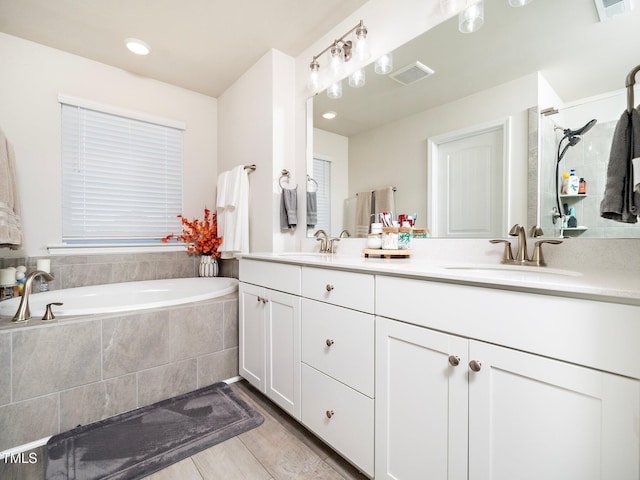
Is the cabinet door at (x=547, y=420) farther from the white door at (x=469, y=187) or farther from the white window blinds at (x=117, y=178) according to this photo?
the white window blinds at (x=117, y=178)

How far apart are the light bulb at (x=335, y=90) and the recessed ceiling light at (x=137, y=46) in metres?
1.43

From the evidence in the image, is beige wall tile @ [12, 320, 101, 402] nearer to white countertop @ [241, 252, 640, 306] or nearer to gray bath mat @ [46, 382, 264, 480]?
gray bath mat @ [46, 382, 264, 480]

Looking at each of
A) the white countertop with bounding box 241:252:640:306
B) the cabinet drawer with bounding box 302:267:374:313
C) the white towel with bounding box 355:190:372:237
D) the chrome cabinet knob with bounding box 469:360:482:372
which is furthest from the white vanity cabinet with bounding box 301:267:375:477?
the white towel with bounding box 355:190:372:237

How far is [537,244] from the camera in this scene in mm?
1146

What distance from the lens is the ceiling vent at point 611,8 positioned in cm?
101

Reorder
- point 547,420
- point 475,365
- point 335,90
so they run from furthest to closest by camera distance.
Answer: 1. point 335,90
2. point 475,365
3. point 547,420

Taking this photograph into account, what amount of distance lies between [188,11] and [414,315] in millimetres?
2258

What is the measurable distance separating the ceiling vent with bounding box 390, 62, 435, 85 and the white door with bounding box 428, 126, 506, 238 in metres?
0.39

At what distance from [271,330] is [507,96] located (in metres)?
1.63

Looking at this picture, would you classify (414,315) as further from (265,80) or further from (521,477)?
(265,80)

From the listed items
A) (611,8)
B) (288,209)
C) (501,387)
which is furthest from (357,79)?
(501,387)

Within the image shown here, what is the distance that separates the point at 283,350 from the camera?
5.21 ft

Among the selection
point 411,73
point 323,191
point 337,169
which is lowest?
point 323,191

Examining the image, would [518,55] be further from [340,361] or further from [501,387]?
[340,361]
